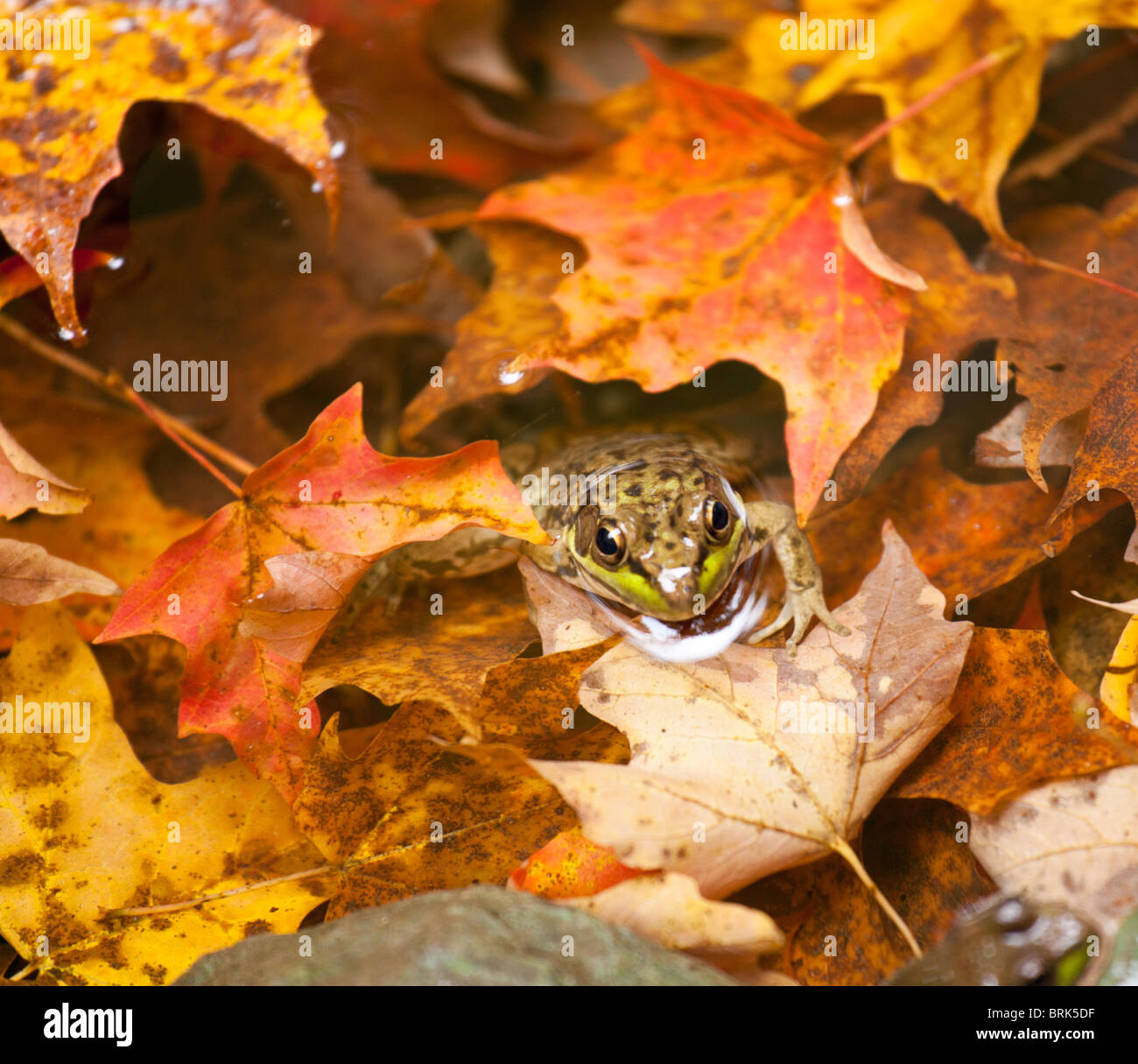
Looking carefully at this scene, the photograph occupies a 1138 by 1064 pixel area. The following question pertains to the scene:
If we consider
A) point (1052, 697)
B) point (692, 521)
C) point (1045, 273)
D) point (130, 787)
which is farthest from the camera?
point (1045, 273)

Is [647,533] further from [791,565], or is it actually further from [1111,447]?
[1111,447]

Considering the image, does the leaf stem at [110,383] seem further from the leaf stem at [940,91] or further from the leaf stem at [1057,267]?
the leaf stem at [1057,267]

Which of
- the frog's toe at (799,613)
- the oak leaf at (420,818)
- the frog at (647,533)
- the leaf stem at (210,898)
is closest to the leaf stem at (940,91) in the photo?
the frog at (647,533)

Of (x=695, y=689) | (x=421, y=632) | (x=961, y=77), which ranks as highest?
(x=961, y=77)
